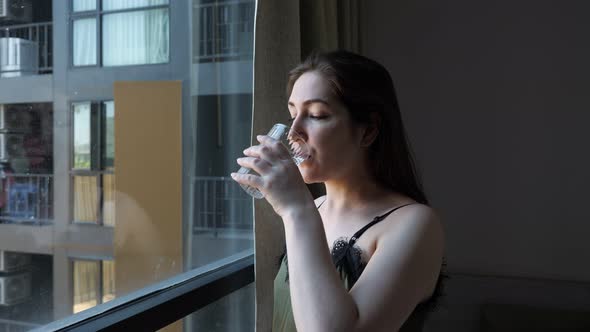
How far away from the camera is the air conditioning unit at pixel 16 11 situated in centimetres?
97

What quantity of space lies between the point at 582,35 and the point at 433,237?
69.8 inches

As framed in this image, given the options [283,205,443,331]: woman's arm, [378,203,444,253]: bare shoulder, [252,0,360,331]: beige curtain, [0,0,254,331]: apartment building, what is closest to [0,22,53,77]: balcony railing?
[0,0,254,331]: apartment building

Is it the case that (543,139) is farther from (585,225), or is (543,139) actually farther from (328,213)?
(328,213)

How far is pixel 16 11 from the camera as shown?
990mm

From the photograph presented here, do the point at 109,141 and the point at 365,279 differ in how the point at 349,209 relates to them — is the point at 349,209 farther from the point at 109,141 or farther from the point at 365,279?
the point at 109,141

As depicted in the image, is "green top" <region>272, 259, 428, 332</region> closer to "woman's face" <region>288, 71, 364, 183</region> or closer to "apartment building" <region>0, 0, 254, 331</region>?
"woman's face" <region>288, 71, 364, 183</region>

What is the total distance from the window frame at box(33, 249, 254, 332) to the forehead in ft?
1.83

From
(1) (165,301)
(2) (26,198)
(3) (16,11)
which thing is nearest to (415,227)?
(1) (165,301)

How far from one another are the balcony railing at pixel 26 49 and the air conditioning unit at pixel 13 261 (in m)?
0.34

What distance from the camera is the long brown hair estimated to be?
0.92m

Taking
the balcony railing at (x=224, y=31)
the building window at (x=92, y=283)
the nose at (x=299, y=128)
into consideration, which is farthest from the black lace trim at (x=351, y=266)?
the balcony railing at (x=224, y=31)

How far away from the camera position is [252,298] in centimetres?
175

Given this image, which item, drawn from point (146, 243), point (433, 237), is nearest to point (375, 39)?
point (146, 243)

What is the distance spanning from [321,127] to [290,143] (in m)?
0.06
